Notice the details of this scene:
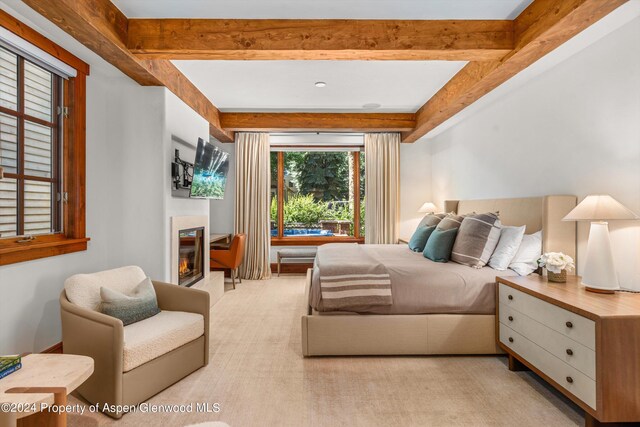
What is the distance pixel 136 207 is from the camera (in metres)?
3.28

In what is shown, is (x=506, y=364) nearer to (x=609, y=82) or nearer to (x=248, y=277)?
(x=609, y=82)

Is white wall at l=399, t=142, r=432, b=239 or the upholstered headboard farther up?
white wall at l=399, t=142, r=432, b=239

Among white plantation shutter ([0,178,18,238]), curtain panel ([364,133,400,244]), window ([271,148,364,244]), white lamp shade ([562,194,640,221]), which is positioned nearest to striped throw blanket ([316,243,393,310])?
white lamp shade ([562,194,640,221])

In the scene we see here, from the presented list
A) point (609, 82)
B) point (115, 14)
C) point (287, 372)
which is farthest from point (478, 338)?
point (115, 14)

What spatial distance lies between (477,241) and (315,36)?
2159 mm

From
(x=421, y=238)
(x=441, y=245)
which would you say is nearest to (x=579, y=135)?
(x=441, y=245)

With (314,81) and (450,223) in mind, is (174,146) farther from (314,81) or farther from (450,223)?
(450,223)

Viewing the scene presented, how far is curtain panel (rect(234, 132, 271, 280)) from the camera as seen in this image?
5727 millimetres

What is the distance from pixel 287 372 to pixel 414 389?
0.89m

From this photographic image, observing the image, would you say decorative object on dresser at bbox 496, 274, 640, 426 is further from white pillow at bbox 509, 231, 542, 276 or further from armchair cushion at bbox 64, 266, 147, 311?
armchair cushion at bbox 64, 266, 147, 311

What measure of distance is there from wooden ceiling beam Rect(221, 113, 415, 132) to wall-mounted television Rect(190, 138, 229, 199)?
2.98ft

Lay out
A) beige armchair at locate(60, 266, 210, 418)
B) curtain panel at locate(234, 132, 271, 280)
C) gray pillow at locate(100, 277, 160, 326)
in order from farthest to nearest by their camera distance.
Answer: curtain panel at locate(234, 132, 271, 280) → gray pillow at locate(100, 277, 160, 326) → beige armchair at locate(60, 266, 210, 418)

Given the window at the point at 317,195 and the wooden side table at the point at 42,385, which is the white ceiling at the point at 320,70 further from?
the wooden side table at the point at 42,385

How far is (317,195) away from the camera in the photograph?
6.50 meters
